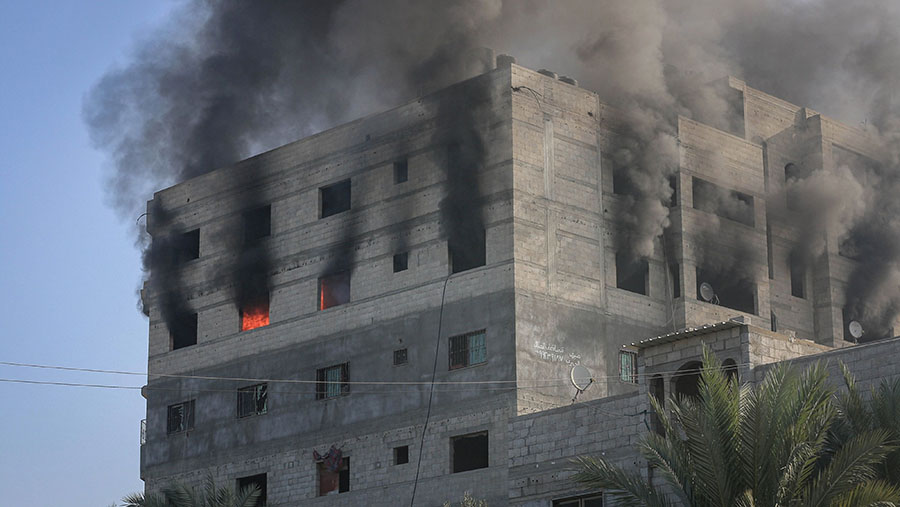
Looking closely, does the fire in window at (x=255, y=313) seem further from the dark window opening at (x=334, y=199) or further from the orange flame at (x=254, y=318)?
the dark window opening at (x=334, y=199)

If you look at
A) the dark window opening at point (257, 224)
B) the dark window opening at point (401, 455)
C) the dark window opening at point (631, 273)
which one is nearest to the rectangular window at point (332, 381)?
the dark window opening at point (401, 455)

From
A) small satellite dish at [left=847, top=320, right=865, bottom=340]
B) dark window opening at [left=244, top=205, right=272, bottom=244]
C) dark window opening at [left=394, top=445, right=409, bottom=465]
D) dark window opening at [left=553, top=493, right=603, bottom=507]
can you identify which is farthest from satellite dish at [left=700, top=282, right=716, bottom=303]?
dark window opening at [left=244, top=205, right=272, bottom=244]

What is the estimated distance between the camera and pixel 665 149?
4934 cm

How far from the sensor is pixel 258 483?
5106 centimetres

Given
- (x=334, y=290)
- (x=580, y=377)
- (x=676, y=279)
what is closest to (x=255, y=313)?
(x=334, y=290)

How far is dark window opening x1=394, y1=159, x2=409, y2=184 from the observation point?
161ft

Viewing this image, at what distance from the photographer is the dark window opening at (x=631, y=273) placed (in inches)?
1924

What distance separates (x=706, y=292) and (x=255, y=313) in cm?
1550

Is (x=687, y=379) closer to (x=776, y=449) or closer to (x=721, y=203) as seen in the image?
(x=776, y=449)

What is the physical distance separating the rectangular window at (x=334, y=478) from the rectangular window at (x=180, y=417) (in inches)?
272

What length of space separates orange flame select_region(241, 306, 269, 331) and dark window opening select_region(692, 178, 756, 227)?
15.2 m

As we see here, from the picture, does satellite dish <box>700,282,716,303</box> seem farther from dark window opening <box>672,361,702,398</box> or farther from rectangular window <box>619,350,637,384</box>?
dark window opening <box>672,361,702,398</box>

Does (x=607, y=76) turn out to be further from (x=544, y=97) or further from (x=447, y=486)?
(x=447, y=486)

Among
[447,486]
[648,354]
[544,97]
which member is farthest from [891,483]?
[544,97]
